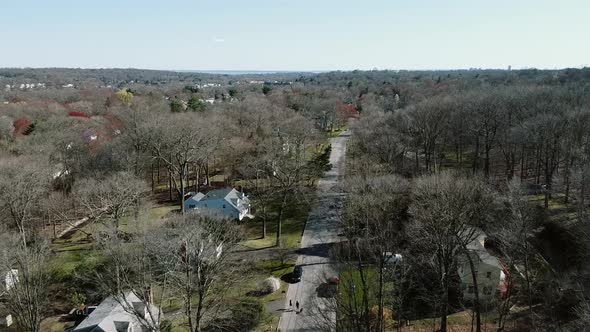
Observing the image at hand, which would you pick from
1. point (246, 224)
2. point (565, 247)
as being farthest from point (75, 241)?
point (565, 247)

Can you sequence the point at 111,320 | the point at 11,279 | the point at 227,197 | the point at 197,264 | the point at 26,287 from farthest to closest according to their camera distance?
the point at 227,197 → the point at 11,279 → the point at 111,320 → the point at 26,287 → the point at 197,264

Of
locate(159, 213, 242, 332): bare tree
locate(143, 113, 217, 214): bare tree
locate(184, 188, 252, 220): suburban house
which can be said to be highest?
locate(143, 113, 217, 214): bare tree

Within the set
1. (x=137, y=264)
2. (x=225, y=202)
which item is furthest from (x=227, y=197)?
(x=137, y=264)

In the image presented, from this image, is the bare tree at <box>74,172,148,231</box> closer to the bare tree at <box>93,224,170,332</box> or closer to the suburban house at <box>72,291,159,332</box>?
the bare tree at <box>93,224,170,332</box>

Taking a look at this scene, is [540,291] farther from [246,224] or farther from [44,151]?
[44,151]

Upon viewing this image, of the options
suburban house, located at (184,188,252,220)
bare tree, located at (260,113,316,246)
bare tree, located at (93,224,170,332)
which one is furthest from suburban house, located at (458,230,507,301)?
suburban house, located at (184,188,252,220)

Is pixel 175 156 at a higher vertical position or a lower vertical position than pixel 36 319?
higher

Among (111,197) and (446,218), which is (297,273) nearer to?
(446,218)
